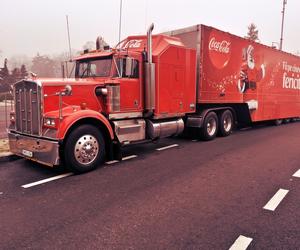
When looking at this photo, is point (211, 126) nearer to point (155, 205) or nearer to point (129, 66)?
point (129, 66)

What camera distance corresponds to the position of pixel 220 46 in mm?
10094

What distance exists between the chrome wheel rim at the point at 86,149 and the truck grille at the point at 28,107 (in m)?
0.89

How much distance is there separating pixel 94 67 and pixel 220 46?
196 inches

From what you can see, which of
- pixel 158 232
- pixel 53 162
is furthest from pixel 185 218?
pixel 53 162

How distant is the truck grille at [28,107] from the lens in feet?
19.3

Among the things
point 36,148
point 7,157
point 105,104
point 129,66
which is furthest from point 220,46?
point 7,157

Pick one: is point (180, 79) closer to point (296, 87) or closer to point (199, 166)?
point (199, 166)

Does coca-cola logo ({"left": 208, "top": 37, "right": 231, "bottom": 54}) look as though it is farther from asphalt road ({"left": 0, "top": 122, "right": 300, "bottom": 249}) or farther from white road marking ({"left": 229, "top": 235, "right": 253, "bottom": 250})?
white road marking ({"left": 229, "top": 235, "right": 253, "bottom": 250})

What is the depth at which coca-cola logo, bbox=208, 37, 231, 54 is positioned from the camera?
9719mm

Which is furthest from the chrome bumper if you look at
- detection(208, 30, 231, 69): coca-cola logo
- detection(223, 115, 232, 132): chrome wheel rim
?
detection(223, 115, 232, 132): chrome wheel rim

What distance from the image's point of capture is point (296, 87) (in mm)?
16422

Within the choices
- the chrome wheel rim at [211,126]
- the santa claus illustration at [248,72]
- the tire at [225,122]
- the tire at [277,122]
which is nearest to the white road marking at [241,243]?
the chrome wheel rim at [211,126]

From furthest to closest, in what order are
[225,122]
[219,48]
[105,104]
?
[225,122]
[219,48]
[105,104]

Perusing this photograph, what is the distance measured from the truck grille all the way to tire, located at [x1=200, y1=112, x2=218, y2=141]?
5760mm
